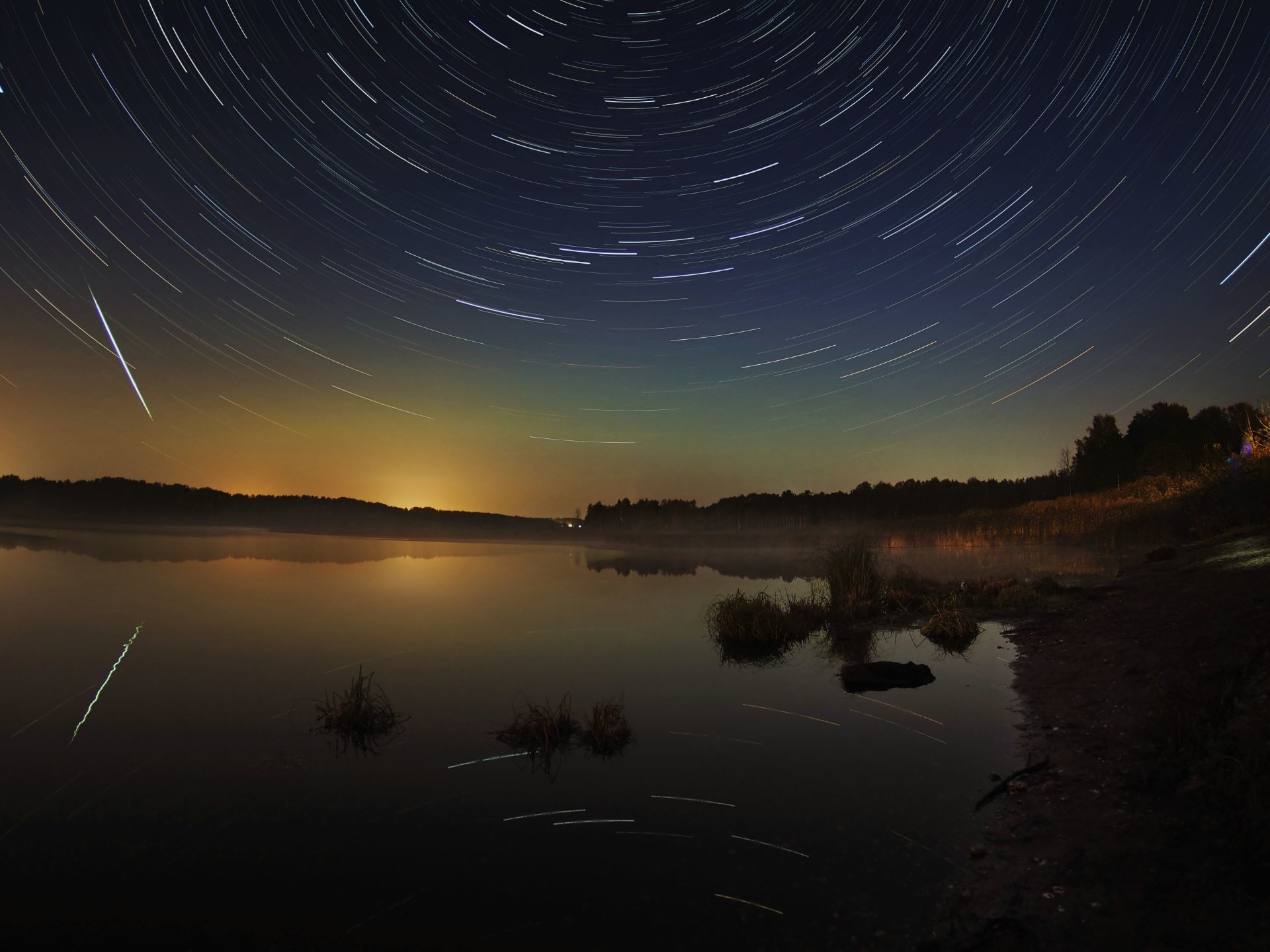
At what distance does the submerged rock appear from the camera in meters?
13.0

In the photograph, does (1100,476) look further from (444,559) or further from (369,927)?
(369,927)

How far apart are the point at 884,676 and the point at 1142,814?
7.17 meters

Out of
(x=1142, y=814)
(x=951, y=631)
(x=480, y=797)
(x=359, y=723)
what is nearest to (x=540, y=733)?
(x=480, y=797)

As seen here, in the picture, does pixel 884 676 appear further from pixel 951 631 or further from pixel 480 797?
pixel 480 797

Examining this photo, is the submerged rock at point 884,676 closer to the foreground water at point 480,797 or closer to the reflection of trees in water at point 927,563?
the foreground water at point 480,797

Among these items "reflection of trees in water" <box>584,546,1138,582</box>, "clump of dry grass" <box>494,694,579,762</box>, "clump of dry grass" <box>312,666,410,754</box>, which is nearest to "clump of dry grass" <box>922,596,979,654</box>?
"reflection of trees in water" <box>584,546,1138,582</box>

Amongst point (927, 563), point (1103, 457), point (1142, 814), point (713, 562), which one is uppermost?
point (1103, 457)

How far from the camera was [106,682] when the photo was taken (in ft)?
44.7

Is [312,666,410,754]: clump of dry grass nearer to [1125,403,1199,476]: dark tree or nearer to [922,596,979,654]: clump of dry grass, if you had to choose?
[922,596,979,654]: clump of dry grass

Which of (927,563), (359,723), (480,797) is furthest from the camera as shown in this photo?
(927,563)

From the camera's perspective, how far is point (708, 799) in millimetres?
7922

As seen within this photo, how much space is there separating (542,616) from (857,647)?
10.8 metres

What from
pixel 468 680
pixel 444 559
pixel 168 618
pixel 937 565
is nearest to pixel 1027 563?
pixel 937 565

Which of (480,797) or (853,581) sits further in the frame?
(853,581)
